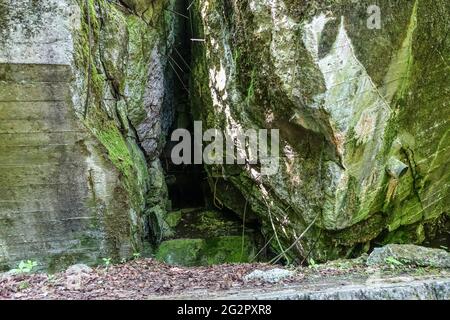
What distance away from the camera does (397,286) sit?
295 cm

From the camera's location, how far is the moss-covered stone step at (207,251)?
726 centimetres

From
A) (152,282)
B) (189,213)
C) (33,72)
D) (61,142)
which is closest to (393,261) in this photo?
(152,282)

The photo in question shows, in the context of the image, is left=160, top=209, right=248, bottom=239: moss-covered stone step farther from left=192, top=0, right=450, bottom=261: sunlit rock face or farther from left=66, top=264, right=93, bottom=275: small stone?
left=66, top=264, right=93, bottom=275: small stone

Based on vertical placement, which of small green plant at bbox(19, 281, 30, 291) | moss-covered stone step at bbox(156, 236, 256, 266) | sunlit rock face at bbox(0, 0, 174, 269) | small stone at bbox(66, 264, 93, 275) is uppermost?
sunlit rock face at bbox(0, 0, 174, 269)

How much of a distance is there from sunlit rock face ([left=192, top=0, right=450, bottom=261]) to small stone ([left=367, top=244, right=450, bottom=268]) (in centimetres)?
149

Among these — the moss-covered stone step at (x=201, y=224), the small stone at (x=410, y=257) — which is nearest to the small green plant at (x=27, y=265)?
the moss-covered stone step at (x=201, y=224)

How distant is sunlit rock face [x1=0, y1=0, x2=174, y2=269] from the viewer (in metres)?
4.66

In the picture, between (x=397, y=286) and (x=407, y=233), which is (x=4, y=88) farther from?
(x=407, y=233)

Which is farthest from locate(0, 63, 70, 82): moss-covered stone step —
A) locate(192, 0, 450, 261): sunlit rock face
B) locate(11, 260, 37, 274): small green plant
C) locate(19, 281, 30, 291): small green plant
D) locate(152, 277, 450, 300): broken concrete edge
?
locate(152, 277, 450, 300): broken concrete edge

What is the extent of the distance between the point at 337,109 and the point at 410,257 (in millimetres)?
2049

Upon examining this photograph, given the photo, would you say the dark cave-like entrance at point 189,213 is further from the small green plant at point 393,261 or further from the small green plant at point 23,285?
the small green plant at point 393,261

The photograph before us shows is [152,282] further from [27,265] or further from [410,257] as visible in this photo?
[410,257]

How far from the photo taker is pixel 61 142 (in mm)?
4930
